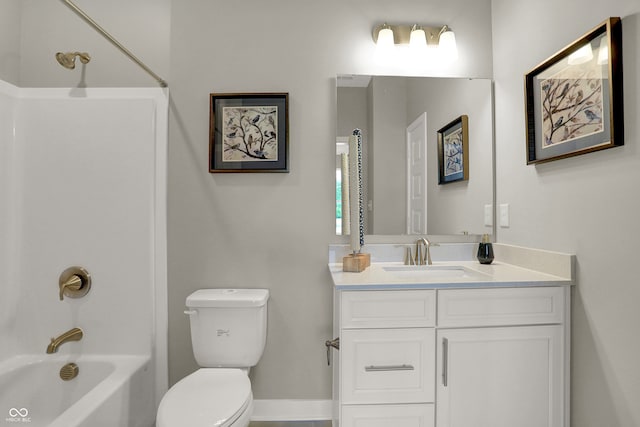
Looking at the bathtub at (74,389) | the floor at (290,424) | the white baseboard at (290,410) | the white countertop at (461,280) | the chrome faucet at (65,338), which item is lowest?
the floor at (290,424)

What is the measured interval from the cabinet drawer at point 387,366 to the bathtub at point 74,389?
3.32ft

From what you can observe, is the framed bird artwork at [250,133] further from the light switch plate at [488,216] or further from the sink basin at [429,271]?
the light switch plate at [488,216]

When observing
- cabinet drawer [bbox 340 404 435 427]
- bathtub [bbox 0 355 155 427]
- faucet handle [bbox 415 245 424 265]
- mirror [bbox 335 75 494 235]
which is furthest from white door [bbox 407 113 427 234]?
bathtub [bbox 0 355 155 427]

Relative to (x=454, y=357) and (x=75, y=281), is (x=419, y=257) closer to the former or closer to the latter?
(x=454, y=357)

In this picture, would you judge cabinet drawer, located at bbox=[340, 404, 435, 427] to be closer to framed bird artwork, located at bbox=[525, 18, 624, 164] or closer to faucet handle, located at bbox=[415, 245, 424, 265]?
faucet handle, located at bbox=[415, 245, 424, 265]

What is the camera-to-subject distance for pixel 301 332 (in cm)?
188

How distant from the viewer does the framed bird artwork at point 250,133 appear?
1.84 meters

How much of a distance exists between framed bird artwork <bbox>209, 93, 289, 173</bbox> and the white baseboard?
1297 millimetres

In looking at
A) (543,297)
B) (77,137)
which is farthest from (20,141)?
(543,297)

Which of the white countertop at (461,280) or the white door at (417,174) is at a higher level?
the white door at (417,174)

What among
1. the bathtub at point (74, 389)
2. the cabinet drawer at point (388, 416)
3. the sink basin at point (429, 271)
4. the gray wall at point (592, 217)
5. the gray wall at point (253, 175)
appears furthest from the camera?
the gray wall at point (253, 175)

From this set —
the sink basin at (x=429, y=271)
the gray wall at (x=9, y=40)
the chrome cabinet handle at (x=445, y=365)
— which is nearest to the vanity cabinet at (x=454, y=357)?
the chrome cabinet handle at (x=445, y=365)

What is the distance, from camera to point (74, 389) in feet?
5.54

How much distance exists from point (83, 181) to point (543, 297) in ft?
7.51
